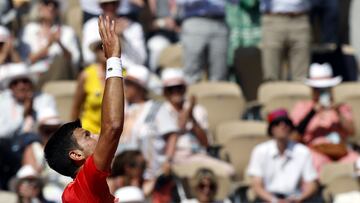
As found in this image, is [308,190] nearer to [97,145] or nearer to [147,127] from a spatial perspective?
[147,127]

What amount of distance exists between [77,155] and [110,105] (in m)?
0.41

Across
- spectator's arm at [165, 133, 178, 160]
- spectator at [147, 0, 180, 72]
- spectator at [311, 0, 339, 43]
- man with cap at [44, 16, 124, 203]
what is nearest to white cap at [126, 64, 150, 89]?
spectator's arm at [165, 133, 178, 160]

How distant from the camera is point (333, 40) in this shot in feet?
45.7

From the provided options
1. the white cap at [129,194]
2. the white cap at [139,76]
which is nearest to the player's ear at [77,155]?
the white cap at [129,194]

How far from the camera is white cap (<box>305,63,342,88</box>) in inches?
475

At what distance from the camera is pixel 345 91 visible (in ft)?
40.7

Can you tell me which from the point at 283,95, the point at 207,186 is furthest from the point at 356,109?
the point at 207,186

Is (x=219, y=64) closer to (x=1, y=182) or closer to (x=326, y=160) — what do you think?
(x=326, y=160)

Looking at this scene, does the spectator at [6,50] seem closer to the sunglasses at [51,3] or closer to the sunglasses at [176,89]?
the sunglasses at [51,3]

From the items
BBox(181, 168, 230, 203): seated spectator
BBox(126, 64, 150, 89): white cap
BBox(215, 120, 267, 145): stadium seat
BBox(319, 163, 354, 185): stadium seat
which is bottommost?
BBox(319, 163, 354, 185): stadium seat

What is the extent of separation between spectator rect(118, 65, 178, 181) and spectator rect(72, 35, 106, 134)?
0.39m

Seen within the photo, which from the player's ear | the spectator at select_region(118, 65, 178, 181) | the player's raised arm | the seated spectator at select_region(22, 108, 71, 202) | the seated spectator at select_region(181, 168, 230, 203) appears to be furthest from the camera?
the spectator at select_region(118, 65, 178, 181)

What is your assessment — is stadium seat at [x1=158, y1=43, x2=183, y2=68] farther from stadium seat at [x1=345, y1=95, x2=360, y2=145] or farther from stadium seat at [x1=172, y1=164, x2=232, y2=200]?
stadium seat at [x1=172, y1=164, x2=232, y2=200]

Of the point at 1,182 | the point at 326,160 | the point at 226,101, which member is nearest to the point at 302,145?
the point at 326,160
